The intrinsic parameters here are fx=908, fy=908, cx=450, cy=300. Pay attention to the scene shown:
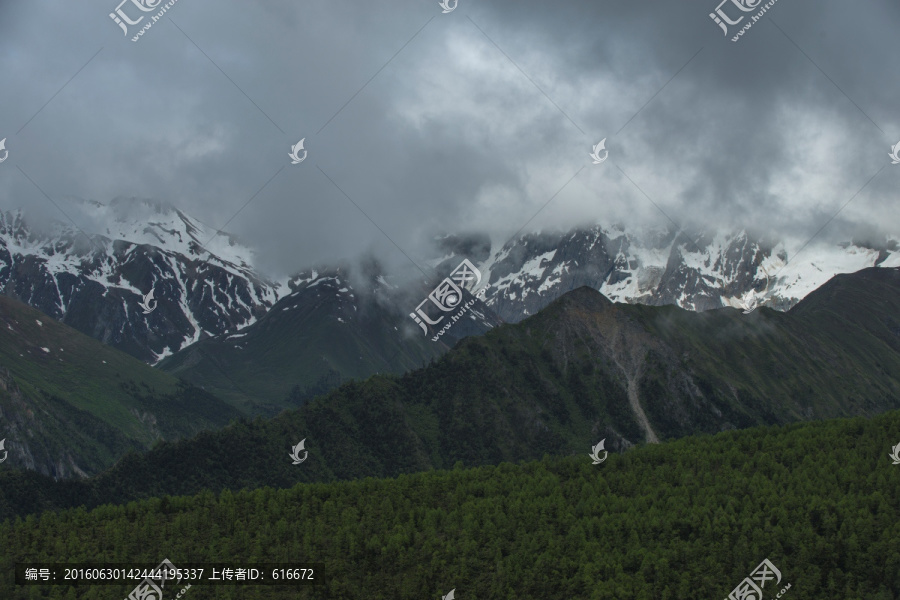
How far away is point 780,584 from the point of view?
19150 centimetres

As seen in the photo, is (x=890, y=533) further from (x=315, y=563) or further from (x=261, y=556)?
(x=261, y=556)

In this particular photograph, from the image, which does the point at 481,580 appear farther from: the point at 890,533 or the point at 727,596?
the point at 890,533

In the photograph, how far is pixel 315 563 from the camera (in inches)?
7795

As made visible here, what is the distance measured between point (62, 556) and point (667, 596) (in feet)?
422

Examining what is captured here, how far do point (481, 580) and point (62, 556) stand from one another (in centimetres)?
9036

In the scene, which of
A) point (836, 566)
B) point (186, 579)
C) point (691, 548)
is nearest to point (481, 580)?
point (691, 548)

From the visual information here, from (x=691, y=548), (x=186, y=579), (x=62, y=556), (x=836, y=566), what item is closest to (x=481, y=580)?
(x=691, y=548)

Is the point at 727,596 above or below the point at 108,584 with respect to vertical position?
below

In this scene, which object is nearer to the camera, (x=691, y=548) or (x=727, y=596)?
(x=727, y=596)

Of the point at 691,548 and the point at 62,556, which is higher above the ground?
the point at 62,556

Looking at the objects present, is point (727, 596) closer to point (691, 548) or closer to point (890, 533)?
point (691, 548)

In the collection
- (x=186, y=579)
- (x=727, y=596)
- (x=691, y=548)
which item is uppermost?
(x=186, y=579)

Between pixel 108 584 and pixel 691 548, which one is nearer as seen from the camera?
pixel 108 584

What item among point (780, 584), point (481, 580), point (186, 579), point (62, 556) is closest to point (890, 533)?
point (780, 584)
